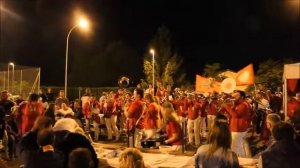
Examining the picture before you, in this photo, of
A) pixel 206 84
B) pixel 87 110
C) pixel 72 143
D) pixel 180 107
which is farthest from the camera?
pixel 206 84

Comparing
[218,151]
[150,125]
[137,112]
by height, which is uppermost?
[137,112]

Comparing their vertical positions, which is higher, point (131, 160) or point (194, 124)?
point (131, 160)

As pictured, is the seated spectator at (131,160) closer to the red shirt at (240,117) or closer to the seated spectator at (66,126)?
the seated spectator at (66,126)

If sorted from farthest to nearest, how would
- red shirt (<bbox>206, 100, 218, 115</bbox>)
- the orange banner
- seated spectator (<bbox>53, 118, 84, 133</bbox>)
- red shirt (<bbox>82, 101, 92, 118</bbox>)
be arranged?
the orange banner → red shirt (<bbox>82, 101, 92, 118</bbox>) → red shirt (<bbox>206, 100, 218, 115</bbox>) → seated spectator (<bbox>53, 118, 84, 133</bbox>)

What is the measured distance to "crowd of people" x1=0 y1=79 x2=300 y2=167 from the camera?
5238 millimetres

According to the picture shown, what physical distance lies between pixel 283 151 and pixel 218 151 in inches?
35.3

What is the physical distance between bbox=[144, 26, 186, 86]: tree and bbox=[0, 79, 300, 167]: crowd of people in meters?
22.9

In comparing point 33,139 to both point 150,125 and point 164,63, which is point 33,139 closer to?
point 150,125

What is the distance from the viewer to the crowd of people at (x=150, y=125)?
524 centimetres

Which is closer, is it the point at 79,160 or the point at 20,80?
the point at 79,160

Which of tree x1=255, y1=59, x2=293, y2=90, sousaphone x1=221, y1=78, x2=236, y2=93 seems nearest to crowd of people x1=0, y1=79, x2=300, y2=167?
sousaphone x1=221, y1=78, x2=236, y2=93

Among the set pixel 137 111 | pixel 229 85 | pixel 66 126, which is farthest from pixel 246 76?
pixel 66 126

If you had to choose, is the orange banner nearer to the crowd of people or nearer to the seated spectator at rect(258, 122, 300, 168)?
the crowd of people

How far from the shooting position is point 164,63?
149 feet
